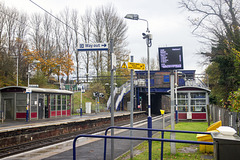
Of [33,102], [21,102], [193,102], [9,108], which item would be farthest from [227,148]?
[193,102]

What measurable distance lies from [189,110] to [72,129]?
11148 mm

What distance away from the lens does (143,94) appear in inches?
1914

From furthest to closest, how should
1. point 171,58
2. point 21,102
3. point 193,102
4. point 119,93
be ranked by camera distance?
point 119,93 < point 193,102 < point 21,102 < point 171,58

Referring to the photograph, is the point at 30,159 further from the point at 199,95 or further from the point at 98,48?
the point at 199,95

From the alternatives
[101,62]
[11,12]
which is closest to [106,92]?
[101,62]

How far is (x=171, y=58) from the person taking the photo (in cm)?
1022

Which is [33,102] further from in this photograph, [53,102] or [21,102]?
[53,102]

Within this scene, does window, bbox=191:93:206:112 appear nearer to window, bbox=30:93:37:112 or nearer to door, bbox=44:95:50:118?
door, bbox=44:95:50:118

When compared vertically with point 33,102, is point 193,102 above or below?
below

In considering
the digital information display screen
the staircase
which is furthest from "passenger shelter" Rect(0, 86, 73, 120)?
the staircase

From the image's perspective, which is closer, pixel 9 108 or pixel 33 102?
pixel 9 108

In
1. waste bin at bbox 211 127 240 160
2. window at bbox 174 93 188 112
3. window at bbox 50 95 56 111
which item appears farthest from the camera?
window at bbox 50 95 56 111

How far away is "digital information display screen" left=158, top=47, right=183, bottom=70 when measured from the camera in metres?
10.1

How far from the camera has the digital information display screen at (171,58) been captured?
10148mm
